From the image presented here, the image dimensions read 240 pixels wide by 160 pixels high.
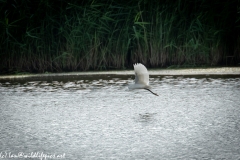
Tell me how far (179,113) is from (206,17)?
14.7ft

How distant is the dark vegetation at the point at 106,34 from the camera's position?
829cm

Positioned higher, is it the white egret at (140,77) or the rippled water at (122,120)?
the white egret at (140,77)

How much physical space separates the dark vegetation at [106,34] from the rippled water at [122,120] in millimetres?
1702

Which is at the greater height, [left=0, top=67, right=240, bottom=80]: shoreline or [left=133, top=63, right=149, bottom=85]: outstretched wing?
[left=133, top=63, right=149, bottom=85]: outstretched wing

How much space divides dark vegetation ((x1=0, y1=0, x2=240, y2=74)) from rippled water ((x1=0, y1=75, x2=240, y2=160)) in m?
1.70

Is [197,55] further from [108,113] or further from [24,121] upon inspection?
[24,121]

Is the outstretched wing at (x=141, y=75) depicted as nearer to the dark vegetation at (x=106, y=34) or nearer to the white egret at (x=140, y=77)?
the white egret at (x=140, y=77)

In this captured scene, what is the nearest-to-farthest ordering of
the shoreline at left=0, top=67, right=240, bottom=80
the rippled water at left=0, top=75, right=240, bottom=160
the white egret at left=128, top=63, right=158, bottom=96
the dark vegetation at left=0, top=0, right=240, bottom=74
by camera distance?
the rippled water at left=0, top=75, right=240, bottom=160 → the white egret at left=128, top=63, right=158, bottom=96 → the shoreline at left=0, top=67, right=240, bottom=80 → the dark vegetation at left=0, top=0, right=240, bottom=74

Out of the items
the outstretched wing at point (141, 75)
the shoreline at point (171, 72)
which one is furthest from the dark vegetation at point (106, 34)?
the outstretched wing at point (141, 75)

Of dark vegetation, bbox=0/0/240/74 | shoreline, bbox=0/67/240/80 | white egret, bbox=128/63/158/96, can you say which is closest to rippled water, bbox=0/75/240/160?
white egret, bbox=128/63/158/96

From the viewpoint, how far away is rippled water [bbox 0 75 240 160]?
3.22 metres

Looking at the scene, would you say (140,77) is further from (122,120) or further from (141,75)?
(122,120)

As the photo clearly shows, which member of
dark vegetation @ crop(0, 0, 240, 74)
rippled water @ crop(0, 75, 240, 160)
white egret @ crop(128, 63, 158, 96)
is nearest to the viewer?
rippled water @ crop(0, 75, 240, 160)

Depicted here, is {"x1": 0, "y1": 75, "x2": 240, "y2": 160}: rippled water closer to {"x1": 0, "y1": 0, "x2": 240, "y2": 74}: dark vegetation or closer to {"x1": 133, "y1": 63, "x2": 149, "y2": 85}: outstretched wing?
{"x1": 133, "y1": 63, "x2": 149, "y2": 85}: outstretched wing
